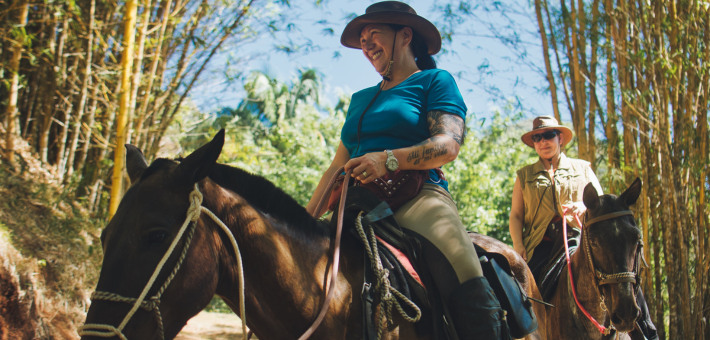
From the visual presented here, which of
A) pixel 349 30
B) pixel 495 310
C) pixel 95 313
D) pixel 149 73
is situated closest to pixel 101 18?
pixel 149 73

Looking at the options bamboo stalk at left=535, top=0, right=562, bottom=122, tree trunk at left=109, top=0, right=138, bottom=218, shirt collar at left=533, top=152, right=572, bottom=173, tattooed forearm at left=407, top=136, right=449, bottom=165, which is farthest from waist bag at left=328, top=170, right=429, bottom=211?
bamboo stalk at left=535, top=0, right=562, bottom=122

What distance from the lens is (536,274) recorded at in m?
4.35

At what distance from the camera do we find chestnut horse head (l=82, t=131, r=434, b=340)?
1.33 m

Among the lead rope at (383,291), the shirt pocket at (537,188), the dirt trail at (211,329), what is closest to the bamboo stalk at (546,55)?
the shirt pocket at (537,188)

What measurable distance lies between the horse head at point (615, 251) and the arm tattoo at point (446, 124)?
5.90ft

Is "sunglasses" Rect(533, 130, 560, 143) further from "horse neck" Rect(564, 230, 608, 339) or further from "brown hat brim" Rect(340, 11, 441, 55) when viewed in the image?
"brown hat brim" Rect(340, 11, 441, 55)

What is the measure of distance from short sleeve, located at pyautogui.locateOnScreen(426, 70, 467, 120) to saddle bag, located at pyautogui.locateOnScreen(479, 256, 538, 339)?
2.31 ft

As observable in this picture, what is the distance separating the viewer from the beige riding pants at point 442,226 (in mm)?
1858

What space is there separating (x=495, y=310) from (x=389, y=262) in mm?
452

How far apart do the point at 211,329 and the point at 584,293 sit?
6974 mm

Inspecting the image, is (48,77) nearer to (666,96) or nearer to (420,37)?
(420,37)

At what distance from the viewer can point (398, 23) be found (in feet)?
7.76

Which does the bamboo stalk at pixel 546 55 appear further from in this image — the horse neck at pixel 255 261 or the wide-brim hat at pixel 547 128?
the horse neck at pixel 255 261

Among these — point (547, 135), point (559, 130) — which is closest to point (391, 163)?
point (547, 135)
